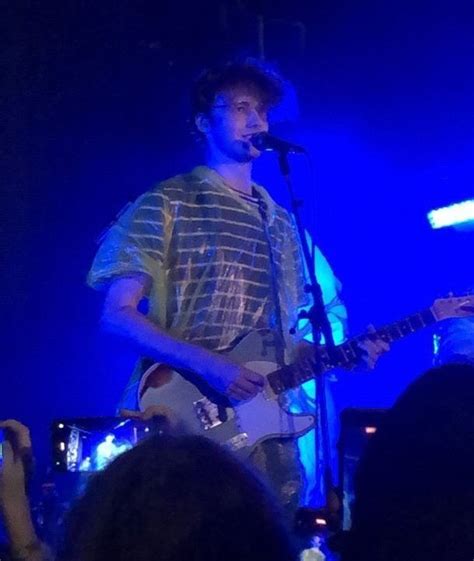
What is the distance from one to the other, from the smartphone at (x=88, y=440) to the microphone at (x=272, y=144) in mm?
1212

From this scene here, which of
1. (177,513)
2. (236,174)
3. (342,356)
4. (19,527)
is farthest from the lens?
(236,174)

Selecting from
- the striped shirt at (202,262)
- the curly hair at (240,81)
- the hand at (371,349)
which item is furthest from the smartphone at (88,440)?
the curly hair at (240,81)

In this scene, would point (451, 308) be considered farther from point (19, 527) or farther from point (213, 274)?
point (19, 527)

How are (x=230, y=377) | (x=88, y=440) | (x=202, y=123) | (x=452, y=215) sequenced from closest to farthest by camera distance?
(x=88, y=440) < (x=230, y=377) < (x=202, y=123) < (x=452, y=215)

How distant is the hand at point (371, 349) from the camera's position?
10.3 feet

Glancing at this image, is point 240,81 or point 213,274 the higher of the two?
point 240,81

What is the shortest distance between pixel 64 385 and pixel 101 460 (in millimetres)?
2340

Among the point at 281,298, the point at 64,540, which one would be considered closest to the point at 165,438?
the point at 64,540

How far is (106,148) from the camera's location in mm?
4430

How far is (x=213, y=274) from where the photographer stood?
3.01 m

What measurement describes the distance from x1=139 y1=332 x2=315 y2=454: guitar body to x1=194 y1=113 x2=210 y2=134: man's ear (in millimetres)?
1043

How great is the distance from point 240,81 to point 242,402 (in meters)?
1.28

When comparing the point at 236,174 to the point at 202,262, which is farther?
the point at 236,174

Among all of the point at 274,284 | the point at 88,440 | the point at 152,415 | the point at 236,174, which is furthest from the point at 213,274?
the point at 88,440
